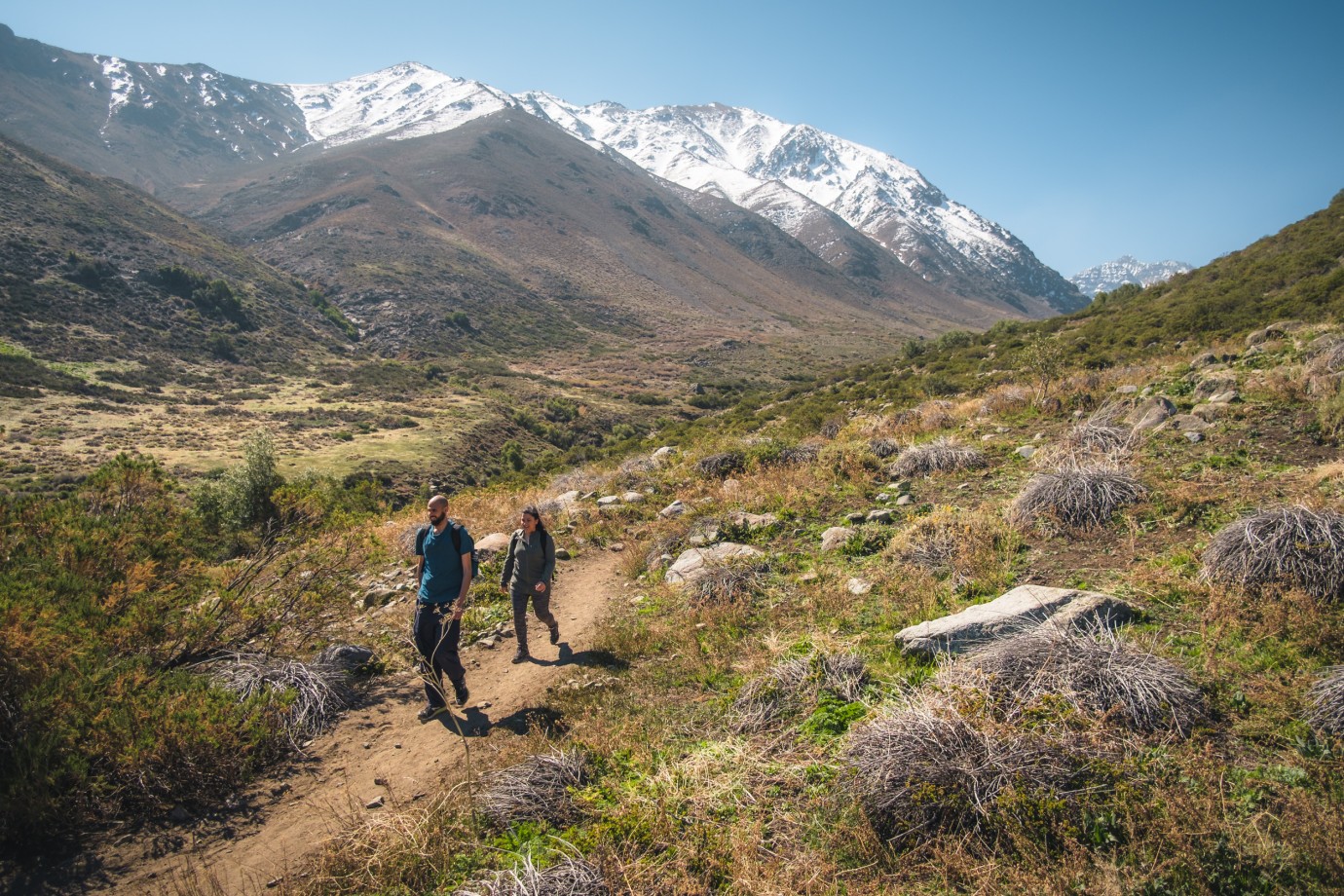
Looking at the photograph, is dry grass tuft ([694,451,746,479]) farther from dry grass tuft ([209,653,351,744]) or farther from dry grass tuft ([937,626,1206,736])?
dry grass tuft ([937,626,1206,736])

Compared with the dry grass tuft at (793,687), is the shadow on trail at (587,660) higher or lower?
lower

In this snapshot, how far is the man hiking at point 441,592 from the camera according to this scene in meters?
5.49

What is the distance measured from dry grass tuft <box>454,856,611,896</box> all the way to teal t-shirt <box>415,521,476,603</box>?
2.79m

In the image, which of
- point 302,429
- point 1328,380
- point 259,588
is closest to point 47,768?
point 259,588

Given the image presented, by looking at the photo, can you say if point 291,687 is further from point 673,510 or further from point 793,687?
point 673,510

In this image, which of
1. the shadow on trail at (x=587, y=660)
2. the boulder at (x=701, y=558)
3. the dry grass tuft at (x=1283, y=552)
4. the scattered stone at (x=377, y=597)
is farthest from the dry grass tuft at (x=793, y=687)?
the scattered stone at (x=377, y=597)

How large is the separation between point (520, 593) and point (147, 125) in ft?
889

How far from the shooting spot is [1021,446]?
9.70 metres

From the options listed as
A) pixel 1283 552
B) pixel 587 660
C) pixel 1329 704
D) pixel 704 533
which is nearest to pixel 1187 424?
pixel 1283 552

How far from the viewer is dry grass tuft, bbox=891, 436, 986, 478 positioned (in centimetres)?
933

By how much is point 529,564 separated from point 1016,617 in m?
4.51

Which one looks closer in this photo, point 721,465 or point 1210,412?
point 1210,412

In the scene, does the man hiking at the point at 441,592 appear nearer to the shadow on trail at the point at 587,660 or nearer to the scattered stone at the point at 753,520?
the shadow on trail at the point at 587,660

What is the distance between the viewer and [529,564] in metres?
6.27
